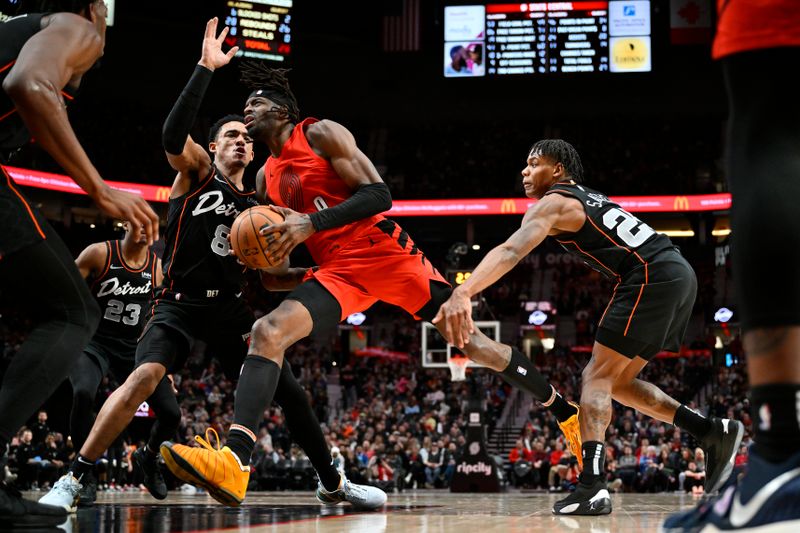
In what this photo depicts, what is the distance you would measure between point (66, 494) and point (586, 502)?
2.36 m

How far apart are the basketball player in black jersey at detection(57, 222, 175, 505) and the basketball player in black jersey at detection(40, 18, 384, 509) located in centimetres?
89

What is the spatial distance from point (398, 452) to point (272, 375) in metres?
12.3

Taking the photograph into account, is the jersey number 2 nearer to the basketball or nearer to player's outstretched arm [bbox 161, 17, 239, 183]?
the basketball

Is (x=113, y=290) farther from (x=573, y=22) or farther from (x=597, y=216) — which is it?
(x=573, y=22)

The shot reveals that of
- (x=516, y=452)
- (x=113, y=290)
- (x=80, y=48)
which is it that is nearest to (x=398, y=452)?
(x=516, y=452)

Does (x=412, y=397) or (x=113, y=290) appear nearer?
(x=113, y=290)

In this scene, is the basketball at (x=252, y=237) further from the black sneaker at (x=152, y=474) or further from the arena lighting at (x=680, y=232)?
the arena lighting at (x=680, y=232)

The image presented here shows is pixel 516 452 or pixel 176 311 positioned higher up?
pixel 176 311

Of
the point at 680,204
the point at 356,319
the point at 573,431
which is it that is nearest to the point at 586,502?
the point at 573,431

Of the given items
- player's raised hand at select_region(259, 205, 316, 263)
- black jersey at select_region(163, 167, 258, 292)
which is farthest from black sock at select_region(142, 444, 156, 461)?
player's raised hand at select_region(259, 205, 316, 263)

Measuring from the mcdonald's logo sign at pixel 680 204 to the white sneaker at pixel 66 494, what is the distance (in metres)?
20.2

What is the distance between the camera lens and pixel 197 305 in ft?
14.5

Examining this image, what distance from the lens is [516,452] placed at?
15.4 metres

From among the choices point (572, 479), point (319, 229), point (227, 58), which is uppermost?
point (227, 58)
